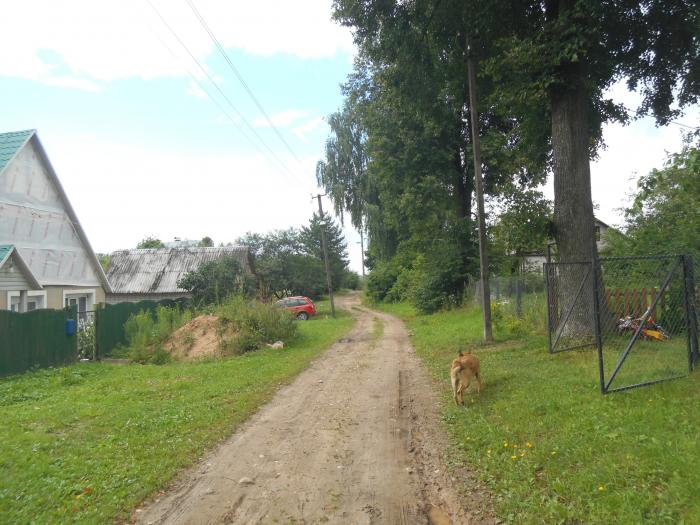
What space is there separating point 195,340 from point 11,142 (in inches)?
378

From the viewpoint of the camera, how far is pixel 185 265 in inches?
1293

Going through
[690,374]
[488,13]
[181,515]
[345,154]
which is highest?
[345,154]

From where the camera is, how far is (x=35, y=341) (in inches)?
470

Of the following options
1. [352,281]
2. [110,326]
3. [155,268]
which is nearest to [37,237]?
[110,326]

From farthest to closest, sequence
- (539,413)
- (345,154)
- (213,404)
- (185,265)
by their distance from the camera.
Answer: (345,154), (185,265), (213,404), (539,413)

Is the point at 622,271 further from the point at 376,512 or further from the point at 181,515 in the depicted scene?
the point at 181,515

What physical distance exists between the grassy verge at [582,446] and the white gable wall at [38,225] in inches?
602

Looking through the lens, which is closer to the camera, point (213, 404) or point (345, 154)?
point (213, 404)

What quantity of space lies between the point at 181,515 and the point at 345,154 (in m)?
33.8

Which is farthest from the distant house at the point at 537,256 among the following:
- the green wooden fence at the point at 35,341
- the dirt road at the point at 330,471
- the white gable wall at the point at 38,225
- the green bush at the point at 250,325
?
the white gable wall at the point at 38,225

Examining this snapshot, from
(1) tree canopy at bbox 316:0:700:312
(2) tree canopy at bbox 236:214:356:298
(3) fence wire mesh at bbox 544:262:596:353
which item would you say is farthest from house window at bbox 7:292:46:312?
(2) tree canopy at bbox 236:214:356:298

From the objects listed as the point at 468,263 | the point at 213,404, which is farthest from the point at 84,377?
the point at 468,263

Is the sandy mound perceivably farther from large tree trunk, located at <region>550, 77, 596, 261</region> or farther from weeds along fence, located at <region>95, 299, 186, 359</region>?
large tree trunk, located at <region>550, 77, 596, 261</region>

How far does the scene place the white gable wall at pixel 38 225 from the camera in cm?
1588
